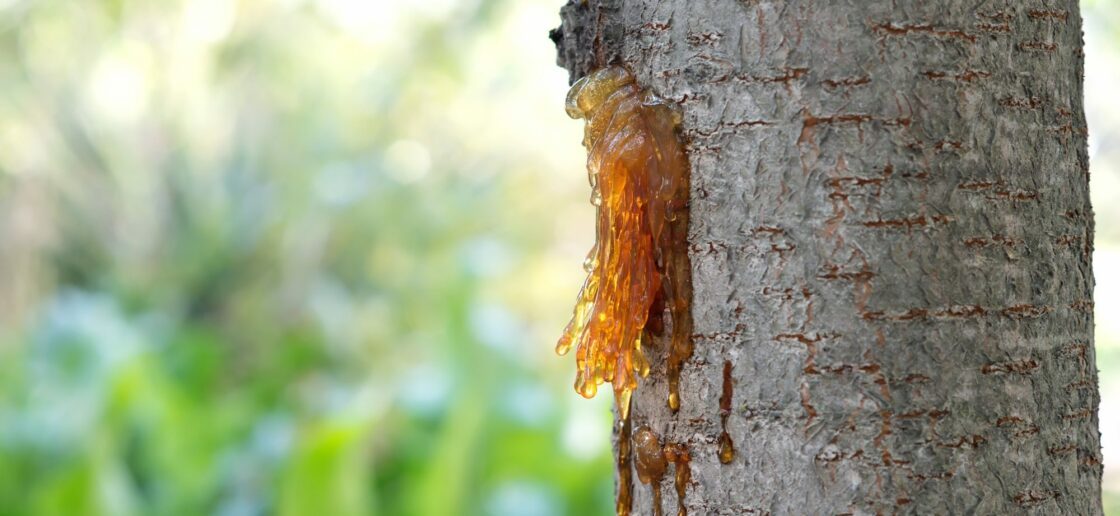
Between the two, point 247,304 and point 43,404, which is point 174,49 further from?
Result: point 43,404

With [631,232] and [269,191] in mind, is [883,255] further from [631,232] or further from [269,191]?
[269,191]

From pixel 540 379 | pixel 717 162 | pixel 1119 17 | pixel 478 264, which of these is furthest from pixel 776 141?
pixel 540 379

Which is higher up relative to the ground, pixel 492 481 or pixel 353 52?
pixel 353 52

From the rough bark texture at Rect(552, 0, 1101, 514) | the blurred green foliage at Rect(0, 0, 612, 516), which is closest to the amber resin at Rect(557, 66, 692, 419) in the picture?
the rough bark texture at Rect(552, 0, 1101, 514)

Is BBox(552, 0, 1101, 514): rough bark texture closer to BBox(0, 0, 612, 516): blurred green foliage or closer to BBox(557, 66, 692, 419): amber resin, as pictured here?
BBox(557, 66, 692, 419): amber resin

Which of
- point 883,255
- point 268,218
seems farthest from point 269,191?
point 883,255

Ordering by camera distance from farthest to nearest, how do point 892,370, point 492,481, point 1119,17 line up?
point 492,481, point 1119,17, point 892,370

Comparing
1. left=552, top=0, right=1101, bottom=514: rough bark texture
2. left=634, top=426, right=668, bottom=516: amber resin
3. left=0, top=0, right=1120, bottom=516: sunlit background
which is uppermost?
left=0, top=0, right=1120, bottom=516: sunlit background
